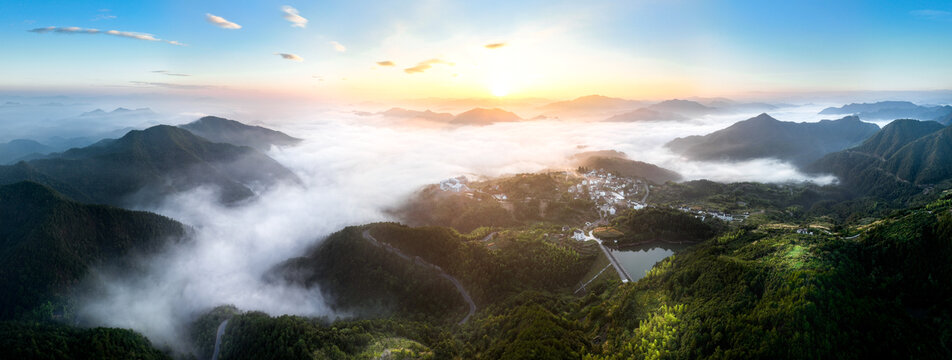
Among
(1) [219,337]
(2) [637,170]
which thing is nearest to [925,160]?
(2) [637,170]

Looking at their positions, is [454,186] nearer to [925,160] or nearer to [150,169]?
[150,169]

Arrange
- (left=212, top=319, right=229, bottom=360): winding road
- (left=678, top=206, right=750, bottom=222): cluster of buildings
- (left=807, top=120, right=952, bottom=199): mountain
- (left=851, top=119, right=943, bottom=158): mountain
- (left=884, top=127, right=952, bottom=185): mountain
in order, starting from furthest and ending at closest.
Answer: (left=851, top=119, right=943, bottom=158): mountain → (left=807, top=120, right=952, bottom=199): mountain → (left=884, top=127, right=952, bottom=185): mountain → (left=678, top=206, right=750, bottom=222): cluster of buildings → (left=212, top=319, right=229, bottom=360): winding road

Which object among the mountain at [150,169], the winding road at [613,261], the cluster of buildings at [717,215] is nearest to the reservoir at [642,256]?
the winding road at [613,261]

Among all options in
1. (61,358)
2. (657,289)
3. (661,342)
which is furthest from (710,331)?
(61,358)

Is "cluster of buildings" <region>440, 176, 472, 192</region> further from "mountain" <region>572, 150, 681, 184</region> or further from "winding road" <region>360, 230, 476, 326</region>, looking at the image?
"mountain" <region>572, 150, 681, 184</region>

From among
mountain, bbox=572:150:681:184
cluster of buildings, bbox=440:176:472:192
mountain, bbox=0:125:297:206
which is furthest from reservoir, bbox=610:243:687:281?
mountain, bbox=0:125:297:206

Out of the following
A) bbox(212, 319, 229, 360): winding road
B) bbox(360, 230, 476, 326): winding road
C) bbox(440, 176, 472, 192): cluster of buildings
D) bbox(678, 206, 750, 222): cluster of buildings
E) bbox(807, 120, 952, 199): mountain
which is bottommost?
bbox(212, 319, 229, 360): winding road
